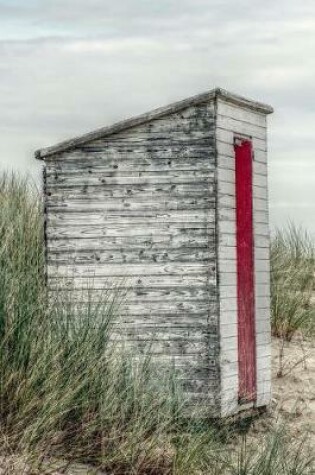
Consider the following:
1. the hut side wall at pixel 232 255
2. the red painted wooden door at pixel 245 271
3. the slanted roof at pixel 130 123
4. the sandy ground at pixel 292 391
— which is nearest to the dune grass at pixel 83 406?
the hut side wall at pixel 232 255

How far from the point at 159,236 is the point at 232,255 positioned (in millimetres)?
852

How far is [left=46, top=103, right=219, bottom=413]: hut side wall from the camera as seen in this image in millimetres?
11414

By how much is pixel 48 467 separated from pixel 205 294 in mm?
4050

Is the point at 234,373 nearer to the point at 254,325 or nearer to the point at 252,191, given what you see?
the point at 254,325

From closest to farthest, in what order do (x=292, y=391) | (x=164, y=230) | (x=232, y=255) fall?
(x=164, y=230), (x=232, y=255), (x=292, y=391)

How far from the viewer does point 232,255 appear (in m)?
11.7

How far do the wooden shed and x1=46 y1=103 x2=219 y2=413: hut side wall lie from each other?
0.01 meters

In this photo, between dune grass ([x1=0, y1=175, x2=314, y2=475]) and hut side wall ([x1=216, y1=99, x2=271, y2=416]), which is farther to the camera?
hut side wall ([x1=216, y1=99, x2=271, y2=416])

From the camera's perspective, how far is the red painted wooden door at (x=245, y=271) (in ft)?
39.3

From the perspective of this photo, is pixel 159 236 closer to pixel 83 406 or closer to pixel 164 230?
pixel 164 230

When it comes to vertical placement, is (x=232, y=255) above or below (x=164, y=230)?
below

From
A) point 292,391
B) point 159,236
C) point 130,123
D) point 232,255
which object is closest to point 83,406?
point 159,236

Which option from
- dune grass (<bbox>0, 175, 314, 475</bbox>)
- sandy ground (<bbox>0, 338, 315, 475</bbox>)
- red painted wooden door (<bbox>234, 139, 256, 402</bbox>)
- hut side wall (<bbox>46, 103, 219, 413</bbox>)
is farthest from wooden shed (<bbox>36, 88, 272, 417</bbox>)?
dune grass (<bbox>0, 175, 314, 475</bbox>)

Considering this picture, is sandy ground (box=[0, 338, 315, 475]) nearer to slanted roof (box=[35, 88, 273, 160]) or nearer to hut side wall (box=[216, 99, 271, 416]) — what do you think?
hut side wall (box=[216, 99, 271, 416])
